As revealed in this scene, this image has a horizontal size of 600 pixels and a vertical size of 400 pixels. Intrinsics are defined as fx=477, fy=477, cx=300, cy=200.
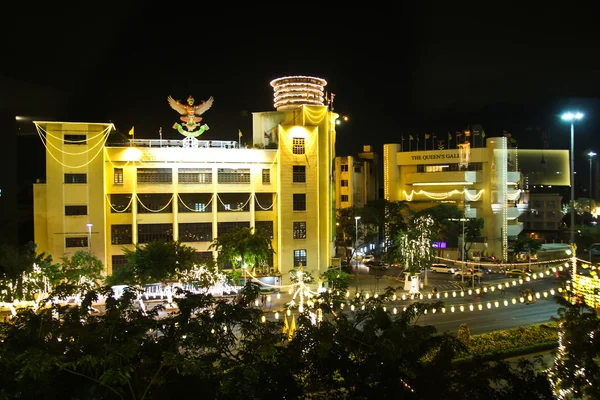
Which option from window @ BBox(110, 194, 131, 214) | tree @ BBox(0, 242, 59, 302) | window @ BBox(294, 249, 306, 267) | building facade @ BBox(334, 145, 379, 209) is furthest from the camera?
building facade @ BBox(334, 145, 379, 209)

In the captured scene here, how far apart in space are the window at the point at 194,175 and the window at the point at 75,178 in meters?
7.94

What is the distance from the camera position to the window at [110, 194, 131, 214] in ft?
140

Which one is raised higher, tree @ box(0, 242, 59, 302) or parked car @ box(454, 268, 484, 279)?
tree @ box(0, 242, 59, 302)

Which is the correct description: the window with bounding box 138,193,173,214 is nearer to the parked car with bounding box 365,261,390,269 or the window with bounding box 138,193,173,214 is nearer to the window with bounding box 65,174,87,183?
the window with bounding box 65,174,87,183

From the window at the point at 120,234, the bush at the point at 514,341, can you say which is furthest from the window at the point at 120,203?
the bush at the point at 514,341

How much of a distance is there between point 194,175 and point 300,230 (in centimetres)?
1111

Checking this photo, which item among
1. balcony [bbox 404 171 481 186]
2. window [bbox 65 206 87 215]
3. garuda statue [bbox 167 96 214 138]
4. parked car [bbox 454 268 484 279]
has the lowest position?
parked car [bbox 454 268 484 279]

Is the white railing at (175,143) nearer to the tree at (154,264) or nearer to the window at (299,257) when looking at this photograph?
the window at (299,257)

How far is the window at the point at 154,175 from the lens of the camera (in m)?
43.2

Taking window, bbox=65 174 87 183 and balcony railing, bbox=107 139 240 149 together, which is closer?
window, bbox=65 174 87 183

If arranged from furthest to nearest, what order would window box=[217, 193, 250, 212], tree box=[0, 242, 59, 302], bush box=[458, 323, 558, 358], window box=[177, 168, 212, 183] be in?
window box=[217, 193, 250, 212] → window box=[177, 168, 212, 183] → tree box=[0, 242, 59, 302] → bush box=[458, 323, 558, 358]

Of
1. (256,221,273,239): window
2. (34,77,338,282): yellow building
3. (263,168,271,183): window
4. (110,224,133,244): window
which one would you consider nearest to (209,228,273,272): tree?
(34,77,338,282): yellow building

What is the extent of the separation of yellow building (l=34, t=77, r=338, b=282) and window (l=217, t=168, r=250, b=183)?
9cm

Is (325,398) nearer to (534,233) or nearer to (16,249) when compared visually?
(16,249)
